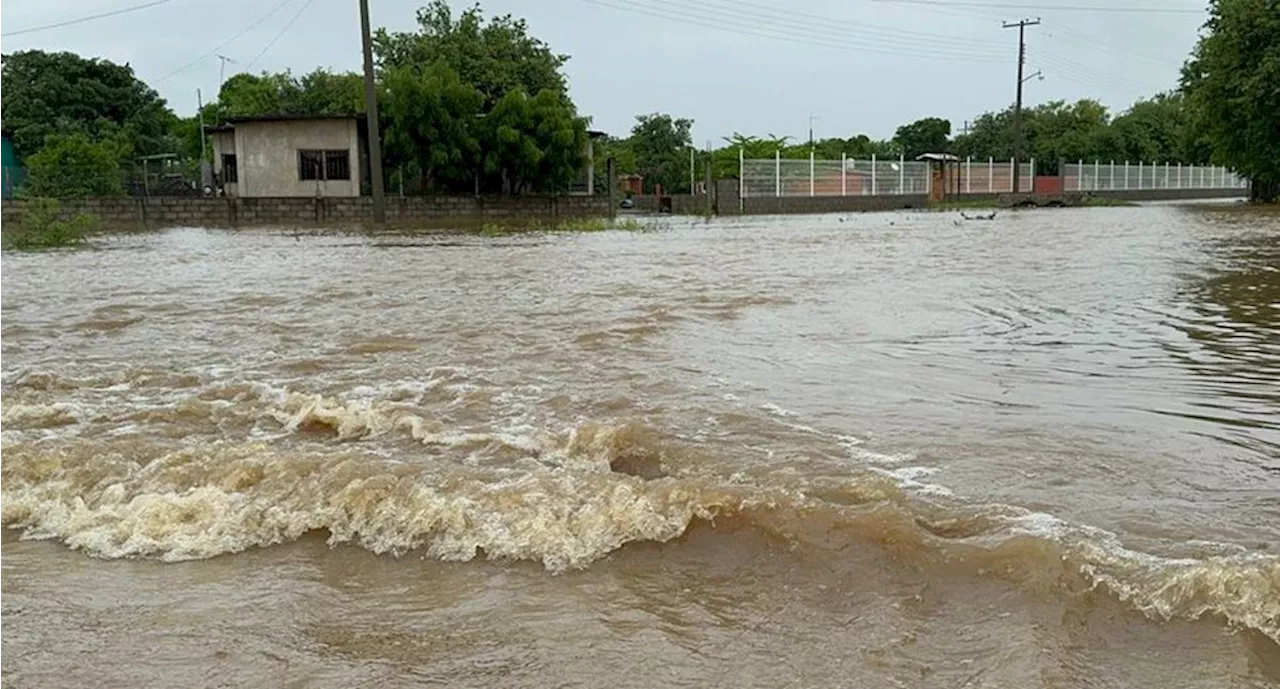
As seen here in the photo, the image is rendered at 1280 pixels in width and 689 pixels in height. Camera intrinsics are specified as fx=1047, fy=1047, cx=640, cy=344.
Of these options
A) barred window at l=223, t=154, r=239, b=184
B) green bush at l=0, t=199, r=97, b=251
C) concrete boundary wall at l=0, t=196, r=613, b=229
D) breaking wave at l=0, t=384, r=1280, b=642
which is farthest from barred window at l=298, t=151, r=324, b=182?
breaking wave at l=0, t=384, r=1280, b=642

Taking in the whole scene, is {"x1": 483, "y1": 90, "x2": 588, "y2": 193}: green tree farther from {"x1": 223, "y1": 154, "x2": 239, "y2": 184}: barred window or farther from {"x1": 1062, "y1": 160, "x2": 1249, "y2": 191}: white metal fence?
{"x1": 1062, "y1": 160, "x2": 1249, "y2": 191}: white metal fence

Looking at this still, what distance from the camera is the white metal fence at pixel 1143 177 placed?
155ft

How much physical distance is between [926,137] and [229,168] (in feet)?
128

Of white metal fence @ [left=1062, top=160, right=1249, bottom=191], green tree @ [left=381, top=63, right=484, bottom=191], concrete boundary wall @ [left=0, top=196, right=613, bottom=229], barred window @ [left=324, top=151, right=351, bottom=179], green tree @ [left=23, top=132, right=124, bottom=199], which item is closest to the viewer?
green tree @ [left=23, top=132, right=124, bottom=199]

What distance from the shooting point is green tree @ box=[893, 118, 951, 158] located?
56375 millimetres

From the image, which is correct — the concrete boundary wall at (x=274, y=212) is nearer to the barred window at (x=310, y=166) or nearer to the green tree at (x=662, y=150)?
the barred window at (x=310, y=166)

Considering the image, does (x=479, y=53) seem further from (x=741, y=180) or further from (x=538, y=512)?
(x=538, y=512)

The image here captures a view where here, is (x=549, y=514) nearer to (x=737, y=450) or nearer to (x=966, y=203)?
(x=737, y=450)

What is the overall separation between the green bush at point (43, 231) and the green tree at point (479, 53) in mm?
15562

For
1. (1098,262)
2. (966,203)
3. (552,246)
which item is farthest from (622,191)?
(1098,262)

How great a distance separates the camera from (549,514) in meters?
3.17

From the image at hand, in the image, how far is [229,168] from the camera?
30406 mm

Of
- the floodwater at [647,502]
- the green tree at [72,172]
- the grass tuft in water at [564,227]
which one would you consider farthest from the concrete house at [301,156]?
the floodwater at [647,502]

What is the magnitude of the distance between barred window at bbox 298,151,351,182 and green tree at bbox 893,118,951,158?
35.6 m
